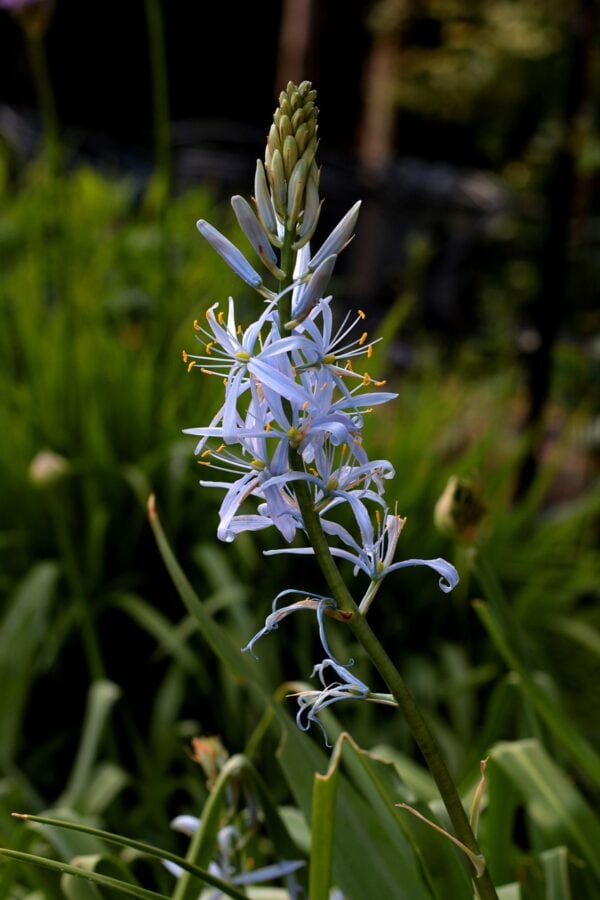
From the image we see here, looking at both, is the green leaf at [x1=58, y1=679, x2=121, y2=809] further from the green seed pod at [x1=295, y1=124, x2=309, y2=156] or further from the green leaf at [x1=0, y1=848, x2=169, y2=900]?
the green seed pod at [x1=295, y1=124, x2=309, y2=156]

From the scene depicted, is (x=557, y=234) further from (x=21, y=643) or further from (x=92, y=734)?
(x=92, y=734)

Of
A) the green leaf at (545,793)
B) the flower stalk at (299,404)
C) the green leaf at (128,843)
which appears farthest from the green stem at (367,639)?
the green leaf at (545,793)

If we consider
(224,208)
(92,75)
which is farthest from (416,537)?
(92,75)

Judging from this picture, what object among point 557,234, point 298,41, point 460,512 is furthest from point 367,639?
point 298,41

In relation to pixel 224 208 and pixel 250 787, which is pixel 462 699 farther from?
pixel 224 208

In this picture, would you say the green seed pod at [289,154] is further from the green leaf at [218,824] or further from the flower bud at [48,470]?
the flower bud at [48,470]
